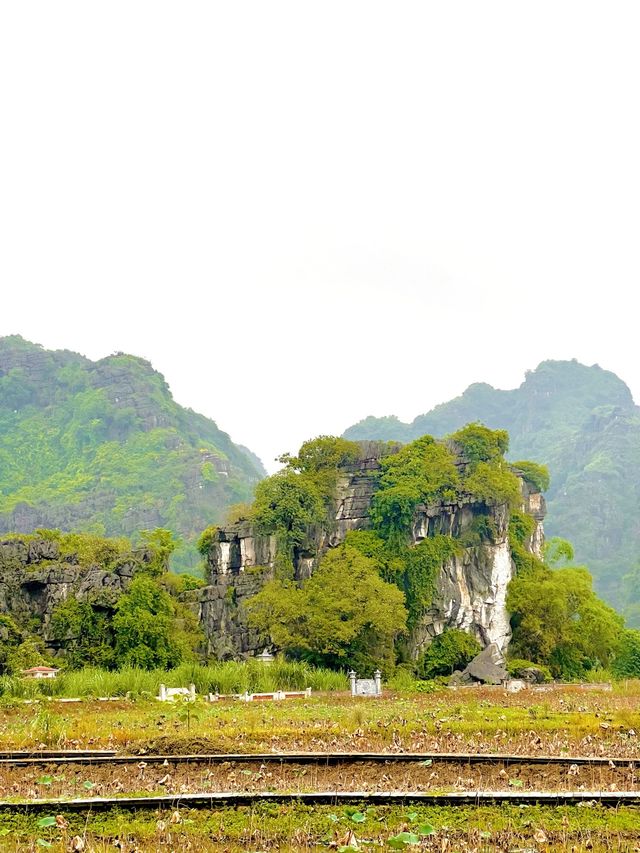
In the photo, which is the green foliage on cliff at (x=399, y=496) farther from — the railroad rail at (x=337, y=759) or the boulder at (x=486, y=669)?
the railroad rail at (x=337, y=759)

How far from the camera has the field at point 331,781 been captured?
1192cm

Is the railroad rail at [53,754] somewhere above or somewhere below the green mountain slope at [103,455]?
below

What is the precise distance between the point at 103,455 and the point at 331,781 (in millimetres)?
163885

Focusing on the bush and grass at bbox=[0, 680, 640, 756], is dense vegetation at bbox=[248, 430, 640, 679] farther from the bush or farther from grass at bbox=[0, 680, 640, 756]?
grass at bbox=[0, 680, 640, 756]

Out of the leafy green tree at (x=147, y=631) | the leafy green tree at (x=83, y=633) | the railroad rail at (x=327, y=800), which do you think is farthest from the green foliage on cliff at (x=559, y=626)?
the railroad rail at (x=327, y=800)

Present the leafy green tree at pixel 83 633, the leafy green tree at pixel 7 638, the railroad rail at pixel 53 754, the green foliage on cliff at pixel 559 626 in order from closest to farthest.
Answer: the railroad rail at pixel 53 754 → the leafy green tree at pixel 7 638 → the leafy green tree at pixel 83 633 → the green foliage on cliff at pixel 559 626

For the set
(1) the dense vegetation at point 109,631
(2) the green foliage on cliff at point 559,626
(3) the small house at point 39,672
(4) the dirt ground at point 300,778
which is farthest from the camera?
(2) the green foliage on cliff at point 559,626

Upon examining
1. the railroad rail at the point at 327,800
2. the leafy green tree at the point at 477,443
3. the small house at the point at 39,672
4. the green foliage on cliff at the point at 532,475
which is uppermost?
the leafy green tree at the point at 477,443

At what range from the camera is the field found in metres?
11.9

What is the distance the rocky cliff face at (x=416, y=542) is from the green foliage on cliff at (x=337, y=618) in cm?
319

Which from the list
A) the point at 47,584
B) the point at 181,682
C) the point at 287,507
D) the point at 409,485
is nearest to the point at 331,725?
the point at 181,682

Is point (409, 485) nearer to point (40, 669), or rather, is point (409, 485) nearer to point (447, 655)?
point (447, 655)

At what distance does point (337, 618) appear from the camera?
53.9 metres

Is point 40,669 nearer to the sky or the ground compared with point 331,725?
nearer to the ground
